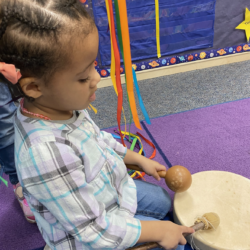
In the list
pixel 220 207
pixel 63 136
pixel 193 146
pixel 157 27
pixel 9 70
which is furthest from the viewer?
pixel 157 27

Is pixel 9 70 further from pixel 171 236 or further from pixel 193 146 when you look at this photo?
pixel 193 146

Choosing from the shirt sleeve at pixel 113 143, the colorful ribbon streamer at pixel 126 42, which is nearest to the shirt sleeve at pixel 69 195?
the shirt sleeve at pixel 113 143

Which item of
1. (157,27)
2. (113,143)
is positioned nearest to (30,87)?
(113,143)

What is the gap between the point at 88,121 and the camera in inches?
24.9

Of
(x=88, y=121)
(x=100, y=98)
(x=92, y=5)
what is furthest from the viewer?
(x=100, y=98)

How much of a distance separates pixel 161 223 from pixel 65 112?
352mm

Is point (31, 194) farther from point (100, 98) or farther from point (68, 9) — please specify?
point (100, 98)

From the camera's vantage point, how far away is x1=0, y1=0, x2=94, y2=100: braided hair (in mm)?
394

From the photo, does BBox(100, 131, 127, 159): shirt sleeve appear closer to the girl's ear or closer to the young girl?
the young girl

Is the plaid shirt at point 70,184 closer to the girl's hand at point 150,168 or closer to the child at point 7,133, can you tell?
the girl's hand at point 150,168

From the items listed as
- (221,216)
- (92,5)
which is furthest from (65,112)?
(92,5)

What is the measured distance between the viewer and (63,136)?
1.65ft

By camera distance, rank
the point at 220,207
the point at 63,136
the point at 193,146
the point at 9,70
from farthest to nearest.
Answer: the point at 193,146 < the point at 220,207 < the point at 63,136 < the point at 9,70

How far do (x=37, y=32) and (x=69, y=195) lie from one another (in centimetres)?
30
